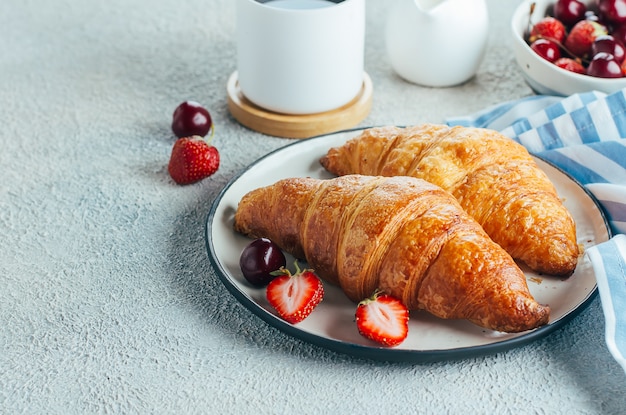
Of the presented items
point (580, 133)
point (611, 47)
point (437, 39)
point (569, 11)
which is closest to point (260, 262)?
point (580, 133)

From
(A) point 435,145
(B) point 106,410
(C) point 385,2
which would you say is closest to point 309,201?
(A) point 435,145

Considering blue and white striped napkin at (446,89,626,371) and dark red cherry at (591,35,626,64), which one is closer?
blue and white striped napkin at (446,89,626,371)

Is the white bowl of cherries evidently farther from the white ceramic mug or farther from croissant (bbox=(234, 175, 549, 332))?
croissant (bbox=(234, 175, 549, 332))

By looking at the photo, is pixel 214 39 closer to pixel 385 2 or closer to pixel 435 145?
pixel 385 2

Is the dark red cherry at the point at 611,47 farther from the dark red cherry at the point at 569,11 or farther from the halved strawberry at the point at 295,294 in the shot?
the halved strawberry at the point at 295,294

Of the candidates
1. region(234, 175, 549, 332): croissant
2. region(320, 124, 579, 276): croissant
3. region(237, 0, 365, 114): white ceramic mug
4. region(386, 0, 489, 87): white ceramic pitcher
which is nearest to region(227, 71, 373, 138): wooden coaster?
region(237, 0, 365, 114): white ceramic mug
